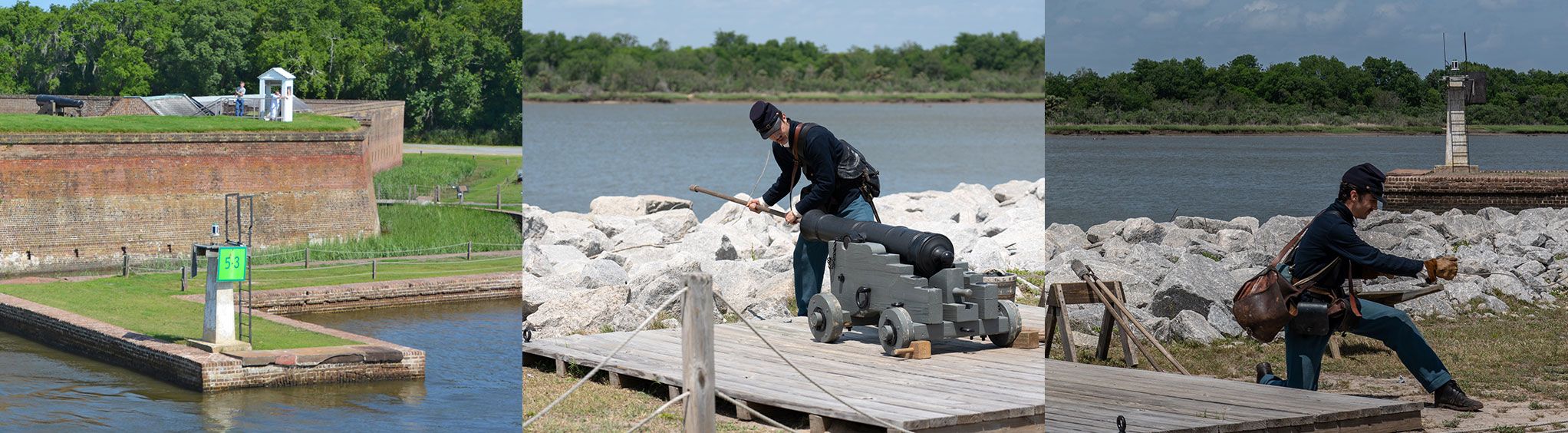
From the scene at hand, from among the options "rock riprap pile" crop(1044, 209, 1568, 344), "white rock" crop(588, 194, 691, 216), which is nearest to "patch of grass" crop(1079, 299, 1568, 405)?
"rock riprap pile" crop(1044, 209, 1568, 344)

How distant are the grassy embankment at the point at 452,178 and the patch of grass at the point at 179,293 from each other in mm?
6800

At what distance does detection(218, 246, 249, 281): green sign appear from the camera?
1638 cm

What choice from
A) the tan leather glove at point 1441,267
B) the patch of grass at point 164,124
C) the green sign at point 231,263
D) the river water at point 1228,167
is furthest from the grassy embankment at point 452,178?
the tan leather glove at point 1441,267

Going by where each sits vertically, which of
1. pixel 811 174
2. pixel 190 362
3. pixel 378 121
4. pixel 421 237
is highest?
pixel 378 121

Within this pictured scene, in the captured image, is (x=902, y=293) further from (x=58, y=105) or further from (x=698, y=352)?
(x=58, y=105)

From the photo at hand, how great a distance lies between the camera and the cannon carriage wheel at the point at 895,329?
6.43 m

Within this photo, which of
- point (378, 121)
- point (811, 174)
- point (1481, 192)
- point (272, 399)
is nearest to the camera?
point (811, 174)

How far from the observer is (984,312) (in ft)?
21.6

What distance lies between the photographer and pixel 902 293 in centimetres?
656

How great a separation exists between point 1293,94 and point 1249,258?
1190cm

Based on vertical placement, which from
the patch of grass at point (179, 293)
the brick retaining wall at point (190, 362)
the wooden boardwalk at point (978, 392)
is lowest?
the brick retaining wall at point (190, 362)

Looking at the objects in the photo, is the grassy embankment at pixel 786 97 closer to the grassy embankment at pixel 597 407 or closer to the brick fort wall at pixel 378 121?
the brick fort wall at pixel 378 121

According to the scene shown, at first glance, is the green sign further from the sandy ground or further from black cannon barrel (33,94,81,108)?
black cannon barrel (33,94,81,108)

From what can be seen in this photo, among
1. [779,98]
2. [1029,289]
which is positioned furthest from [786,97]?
[1029,289]
